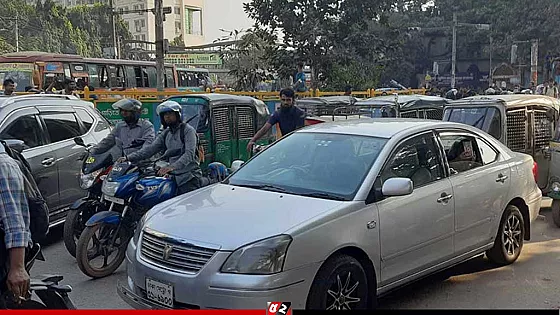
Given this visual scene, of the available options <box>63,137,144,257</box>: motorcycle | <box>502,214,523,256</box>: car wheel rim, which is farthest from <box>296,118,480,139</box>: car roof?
<box>63,137,144,257</box>: motorcycle

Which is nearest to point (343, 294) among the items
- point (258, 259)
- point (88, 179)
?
point (258, 259)

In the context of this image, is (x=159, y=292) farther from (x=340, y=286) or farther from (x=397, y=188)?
(x=397, y=188)

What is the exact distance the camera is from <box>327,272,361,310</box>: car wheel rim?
4156 millimetres

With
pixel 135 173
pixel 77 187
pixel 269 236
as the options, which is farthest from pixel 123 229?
pixel 269 236

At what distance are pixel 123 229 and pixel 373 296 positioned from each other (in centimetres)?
279

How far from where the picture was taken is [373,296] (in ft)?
14.7

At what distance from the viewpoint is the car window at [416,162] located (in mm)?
4918

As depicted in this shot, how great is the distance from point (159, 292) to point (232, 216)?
718mm

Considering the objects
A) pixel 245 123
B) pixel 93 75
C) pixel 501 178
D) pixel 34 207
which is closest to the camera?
pixel 34 207

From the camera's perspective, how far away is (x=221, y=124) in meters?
9.73

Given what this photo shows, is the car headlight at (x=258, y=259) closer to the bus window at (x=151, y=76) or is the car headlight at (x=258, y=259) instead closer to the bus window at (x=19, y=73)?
the bus window at (x=19, y=73)

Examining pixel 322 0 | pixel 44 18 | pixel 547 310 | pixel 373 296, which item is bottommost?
pixel 547 310

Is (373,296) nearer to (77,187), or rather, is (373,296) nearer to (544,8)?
(77,187)

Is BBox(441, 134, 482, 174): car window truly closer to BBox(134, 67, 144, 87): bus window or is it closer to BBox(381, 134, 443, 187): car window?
BBox(381, 134, 443, 187): car window
